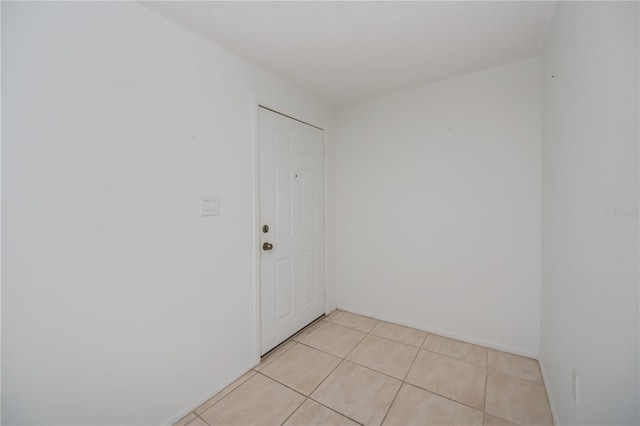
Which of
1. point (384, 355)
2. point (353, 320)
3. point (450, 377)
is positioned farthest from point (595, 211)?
point (353, 320)

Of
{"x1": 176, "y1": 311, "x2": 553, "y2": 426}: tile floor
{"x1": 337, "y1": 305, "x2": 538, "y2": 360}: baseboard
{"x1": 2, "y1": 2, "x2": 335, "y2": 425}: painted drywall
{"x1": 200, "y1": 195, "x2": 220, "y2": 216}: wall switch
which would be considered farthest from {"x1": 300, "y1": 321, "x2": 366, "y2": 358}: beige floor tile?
{"x1": 200, "y1": 195, "x2": 220, "y2": 216}: wall switch

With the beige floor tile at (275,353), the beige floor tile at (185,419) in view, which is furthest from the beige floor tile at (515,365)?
the beige floor tile at (185,419)

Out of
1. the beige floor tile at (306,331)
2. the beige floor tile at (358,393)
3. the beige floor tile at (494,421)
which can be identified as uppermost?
the beige floor tile at (306,331)

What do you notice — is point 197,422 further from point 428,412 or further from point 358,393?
point 428,412

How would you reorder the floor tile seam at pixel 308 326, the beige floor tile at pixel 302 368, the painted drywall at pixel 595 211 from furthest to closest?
the floor tile seam at pixel 308 326
the beige floor tile at pixel 302 368
the painted drywall at pixel 595 211

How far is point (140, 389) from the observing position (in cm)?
131

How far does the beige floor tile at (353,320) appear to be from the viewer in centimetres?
251

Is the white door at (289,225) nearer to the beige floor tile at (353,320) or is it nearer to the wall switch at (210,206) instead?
the beige floor tile at (353,320)

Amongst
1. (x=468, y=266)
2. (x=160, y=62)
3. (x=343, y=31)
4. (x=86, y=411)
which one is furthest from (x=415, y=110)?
(x=86, y=411)

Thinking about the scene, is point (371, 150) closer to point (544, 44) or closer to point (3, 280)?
point (544, 44)

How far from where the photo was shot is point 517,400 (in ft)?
5.07

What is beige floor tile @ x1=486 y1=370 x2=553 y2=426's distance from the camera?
1.42 meters

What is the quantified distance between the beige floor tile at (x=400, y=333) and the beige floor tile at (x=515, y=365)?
533 millimetres

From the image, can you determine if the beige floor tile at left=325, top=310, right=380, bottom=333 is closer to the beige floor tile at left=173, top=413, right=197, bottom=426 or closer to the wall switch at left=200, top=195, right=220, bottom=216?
the beige floor tile at left=173, top=413, right=197, bottom=426
